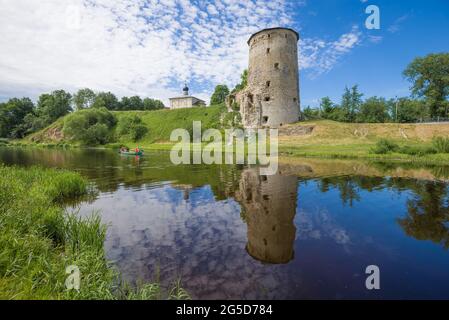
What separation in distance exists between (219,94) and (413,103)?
55620mm

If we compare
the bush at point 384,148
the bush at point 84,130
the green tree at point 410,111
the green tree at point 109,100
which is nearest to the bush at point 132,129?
the bush at point 84,130

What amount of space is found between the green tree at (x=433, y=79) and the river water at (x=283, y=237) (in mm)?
43839

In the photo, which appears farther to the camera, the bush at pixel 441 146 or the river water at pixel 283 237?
the bush at pixel 441 146

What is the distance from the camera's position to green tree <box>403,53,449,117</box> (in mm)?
43625

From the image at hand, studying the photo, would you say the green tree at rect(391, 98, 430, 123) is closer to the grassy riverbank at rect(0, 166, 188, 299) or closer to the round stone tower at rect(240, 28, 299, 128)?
the round stone tower at rect(240, 28, 299, 128)

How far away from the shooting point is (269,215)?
332 inches

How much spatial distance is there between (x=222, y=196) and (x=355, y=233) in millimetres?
5892

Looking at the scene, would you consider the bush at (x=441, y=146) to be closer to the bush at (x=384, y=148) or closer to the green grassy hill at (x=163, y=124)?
the bush at (x=384, y=148)

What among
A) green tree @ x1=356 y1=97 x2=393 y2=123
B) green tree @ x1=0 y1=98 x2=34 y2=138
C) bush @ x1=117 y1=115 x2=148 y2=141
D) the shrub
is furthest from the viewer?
green tree @ x1=0 y1=98 x2=34 y2=138

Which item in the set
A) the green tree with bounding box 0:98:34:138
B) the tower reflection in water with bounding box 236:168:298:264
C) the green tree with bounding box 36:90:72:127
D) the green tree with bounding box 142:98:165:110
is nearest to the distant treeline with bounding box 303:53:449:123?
the tower reflection in water with bounding box 236:168:298:264

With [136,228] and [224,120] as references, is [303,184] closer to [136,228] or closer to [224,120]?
[136,228]

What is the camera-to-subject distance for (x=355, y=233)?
6.97m

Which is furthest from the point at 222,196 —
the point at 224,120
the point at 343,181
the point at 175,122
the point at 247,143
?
the point at 175,122

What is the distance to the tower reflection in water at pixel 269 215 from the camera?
5.94 m
